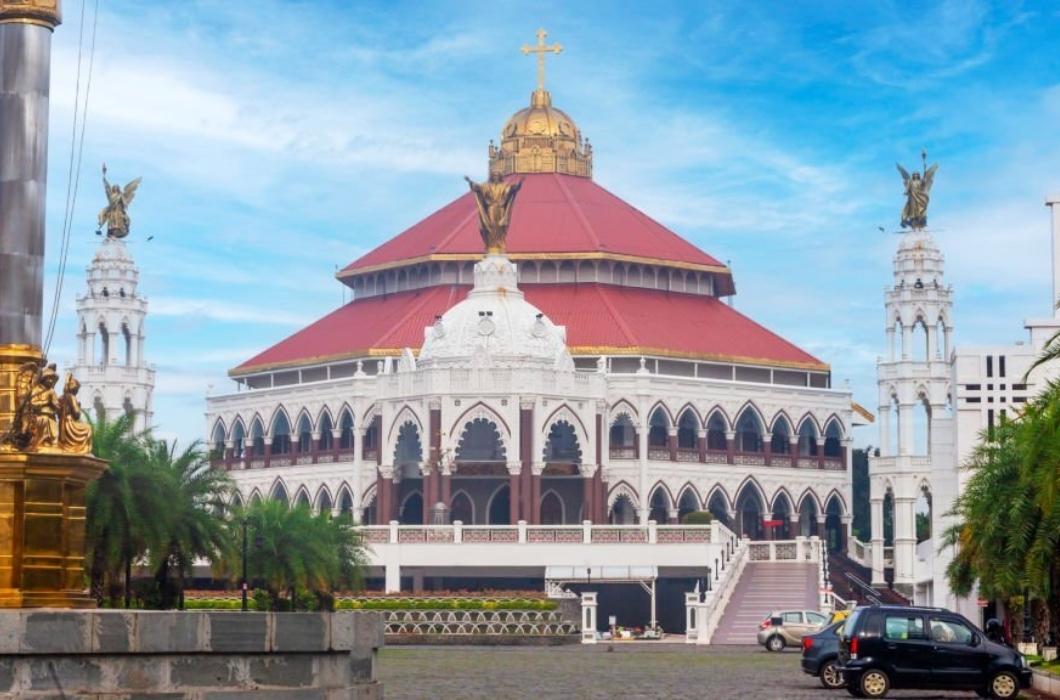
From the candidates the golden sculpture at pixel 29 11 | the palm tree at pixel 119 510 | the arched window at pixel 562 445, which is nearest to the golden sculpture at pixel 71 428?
the golden sculpture at pixel 29 11

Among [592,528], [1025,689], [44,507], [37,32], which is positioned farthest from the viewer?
[592,528]

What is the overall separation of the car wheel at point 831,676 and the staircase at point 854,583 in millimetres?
38285

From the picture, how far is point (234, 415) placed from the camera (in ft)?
334

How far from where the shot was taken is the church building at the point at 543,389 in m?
86.7

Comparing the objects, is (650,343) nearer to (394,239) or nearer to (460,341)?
(460,341)

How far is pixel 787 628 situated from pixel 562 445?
1358 inches

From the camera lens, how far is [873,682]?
34.4 metres

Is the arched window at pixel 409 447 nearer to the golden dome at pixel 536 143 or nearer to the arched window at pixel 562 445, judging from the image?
the arched window at pixel 562 445

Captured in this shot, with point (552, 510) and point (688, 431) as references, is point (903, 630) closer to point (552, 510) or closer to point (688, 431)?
point (552, 510)

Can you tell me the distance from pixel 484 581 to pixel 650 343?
56.4ft

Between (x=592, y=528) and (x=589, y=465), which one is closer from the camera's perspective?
(x=592, y=528)

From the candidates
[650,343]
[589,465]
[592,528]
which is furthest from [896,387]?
[592,528]

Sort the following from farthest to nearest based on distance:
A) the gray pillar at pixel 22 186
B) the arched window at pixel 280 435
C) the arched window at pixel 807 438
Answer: the arched window at pixel 280 435
the arched window at pixel 807 438
the gray pillar at pixel 22 186

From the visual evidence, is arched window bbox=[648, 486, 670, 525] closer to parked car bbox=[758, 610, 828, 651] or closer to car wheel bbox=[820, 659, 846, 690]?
parked car bbox=[758, 610, 828, 651]
